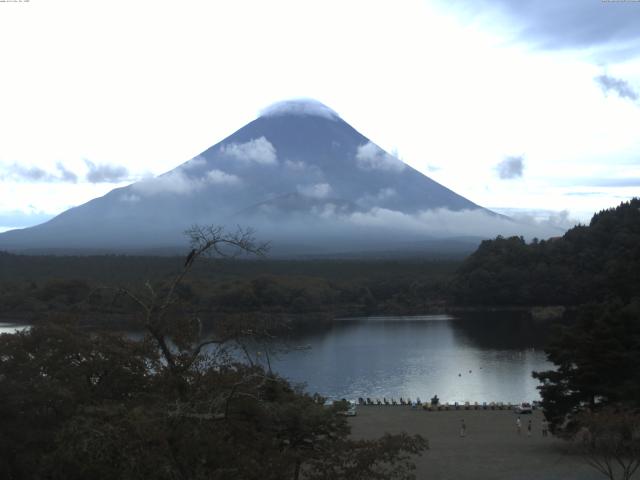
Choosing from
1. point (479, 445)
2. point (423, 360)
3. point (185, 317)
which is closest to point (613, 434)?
point (479, 445)

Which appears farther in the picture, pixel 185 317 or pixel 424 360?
pixel 424 360

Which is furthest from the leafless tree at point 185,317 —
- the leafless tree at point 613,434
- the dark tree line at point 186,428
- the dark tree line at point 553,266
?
the dark tree line at point 553,266

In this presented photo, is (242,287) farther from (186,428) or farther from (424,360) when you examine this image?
(186,428)

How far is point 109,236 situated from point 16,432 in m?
119

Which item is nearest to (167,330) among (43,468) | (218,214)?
(43,468)

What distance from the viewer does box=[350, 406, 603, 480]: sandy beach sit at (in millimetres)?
11367

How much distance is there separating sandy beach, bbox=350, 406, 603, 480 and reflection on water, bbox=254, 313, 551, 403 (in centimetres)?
424

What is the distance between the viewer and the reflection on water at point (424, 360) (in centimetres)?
2312

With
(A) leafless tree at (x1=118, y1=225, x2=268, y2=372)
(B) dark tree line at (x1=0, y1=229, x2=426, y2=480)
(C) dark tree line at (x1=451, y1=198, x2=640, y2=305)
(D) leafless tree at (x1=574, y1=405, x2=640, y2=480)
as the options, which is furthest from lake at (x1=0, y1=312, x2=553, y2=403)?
(A) leafless tree at (x1=118, y1=225, x2=268, y2=372)

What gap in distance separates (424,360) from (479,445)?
577 inches

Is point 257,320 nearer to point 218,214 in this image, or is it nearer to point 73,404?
point 73,404

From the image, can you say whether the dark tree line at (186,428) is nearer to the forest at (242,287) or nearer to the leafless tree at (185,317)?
the leafless tree at (185,317)

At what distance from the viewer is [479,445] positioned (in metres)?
13.8

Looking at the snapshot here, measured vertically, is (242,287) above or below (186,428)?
below
